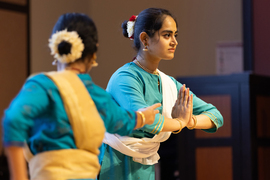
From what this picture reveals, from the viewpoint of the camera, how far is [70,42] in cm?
154

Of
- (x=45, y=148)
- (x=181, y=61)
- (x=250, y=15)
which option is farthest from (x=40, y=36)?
(x=45, y=148)

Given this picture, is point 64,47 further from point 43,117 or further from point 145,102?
point 145,102

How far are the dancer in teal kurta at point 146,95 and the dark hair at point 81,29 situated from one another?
0.56 meters

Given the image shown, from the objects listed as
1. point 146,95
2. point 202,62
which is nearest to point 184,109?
point 146,95

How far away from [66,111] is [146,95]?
0.80 metres

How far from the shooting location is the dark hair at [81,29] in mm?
1568

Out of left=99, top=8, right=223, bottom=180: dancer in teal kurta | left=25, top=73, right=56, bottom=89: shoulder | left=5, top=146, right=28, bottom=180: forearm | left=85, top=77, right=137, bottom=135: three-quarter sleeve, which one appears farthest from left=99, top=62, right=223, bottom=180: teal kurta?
left=5, top=146, right=28, bottom=180: forearm

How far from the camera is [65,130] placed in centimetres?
149

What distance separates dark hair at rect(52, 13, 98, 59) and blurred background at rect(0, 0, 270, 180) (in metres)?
2.80

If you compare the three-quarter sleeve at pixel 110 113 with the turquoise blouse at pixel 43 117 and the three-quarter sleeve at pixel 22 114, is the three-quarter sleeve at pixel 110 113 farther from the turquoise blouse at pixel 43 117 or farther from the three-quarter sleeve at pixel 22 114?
the three-quarter sleeve at pixel 22 114

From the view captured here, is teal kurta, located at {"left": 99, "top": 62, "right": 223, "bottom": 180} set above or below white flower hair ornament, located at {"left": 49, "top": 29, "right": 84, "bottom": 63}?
below

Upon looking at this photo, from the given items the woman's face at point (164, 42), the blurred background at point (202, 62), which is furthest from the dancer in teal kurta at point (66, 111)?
the blurred background at point (202, 62)

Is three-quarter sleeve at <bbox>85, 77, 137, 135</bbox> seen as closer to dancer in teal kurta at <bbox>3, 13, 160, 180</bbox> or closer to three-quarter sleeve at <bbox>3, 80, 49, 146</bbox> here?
dancer in teal kurta at <bbox>3, 13, 160, 180</bbox>

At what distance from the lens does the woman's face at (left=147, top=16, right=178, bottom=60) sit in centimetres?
225
